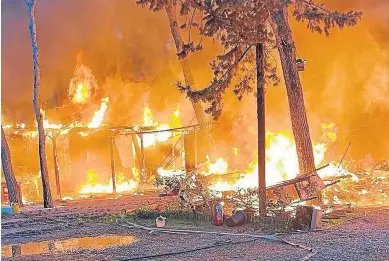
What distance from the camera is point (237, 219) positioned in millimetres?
11273

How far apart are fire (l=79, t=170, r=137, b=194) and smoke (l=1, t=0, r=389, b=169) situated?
4259 mm

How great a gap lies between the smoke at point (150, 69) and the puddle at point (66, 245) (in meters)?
15.5

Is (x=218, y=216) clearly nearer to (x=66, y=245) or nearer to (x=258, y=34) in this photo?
(x=66, y=245)

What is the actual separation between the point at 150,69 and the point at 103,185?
9281mm

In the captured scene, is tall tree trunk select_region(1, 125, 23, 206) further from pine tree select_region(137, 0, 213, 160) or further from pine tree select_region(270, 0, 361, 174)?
pine tree select_region(270, 0, 361, 174)

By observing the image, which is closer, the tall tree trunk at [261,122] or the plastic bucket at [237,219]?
the tall tree trunk at [261,122]

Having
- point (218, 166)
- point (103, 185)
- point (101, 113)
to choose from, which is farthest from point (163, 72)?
point (218, 166)

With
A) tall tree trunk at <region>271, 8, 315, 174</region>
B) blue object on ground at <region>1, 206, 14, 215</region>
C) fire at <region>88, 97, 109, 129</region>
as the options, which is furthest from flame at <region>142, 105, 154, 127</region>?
tall tree trunk at <region>271, 8, 315, 174</region>

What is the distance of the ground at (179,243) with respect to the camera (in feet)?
27.0

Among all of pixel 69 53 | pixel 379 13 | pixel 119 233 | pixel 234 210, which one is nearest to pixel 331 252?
pixel 234 210

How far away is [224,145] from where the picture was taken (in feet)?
91.5

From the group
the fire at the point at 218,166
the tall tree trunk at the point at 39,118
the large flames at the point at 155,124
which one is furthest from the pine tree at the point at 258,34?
the large flames at the point at 155,124

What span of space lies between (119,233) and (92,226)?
1592 mm

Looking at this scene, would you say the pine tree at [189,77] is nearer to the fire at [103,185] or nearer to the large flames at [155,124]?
the large flames at [155,124]
